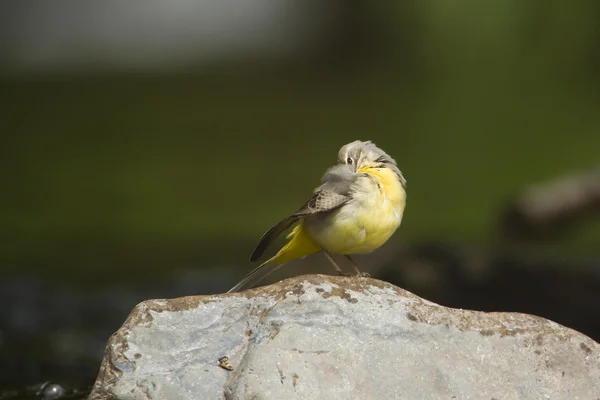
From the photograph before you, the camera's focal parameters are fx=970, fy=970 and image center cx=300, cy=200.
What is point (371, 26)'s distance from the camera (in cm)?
2005

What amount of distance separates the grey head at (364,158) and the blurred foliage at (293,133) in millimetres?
6714

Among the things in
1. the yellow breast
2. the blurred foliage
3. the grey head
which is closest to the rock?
the yellow breast

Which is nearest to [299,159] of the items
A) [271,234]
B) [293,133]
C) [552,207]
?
[293,133]

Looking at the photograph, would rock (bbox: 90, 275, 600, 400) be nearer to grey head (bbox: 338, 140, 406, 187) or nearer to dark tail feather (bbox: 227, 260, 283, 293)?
dark tail feather (bbox: 227, 260, 283, 293)

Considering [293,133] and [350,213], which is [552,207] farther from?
[293,133]

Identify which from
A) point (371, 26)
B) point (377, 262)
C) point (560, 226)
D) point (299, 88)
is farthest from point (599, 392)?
point (371, 26)

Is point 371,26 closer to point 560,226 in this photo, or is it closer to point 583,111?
point 583,111

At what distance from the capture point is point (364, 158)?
5.77 meters

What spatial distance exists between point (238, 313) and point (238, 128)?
1280 cm

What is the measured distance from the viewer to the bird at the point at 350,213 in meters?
5.36

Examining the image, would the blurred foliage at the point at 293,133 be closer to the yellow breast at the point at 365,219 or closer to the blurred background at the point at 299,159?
the blurred background at the point at 299,159

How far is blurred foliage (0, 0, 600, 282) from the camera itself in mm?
14156

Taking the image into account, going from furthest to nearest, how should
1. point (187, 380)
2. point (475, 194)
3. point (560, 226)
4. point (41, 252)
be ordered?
point (475, 194) < point (41, 252) < point (560, 226) < point (187, 380)

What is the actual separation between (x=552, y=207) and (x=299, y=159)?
591cm
